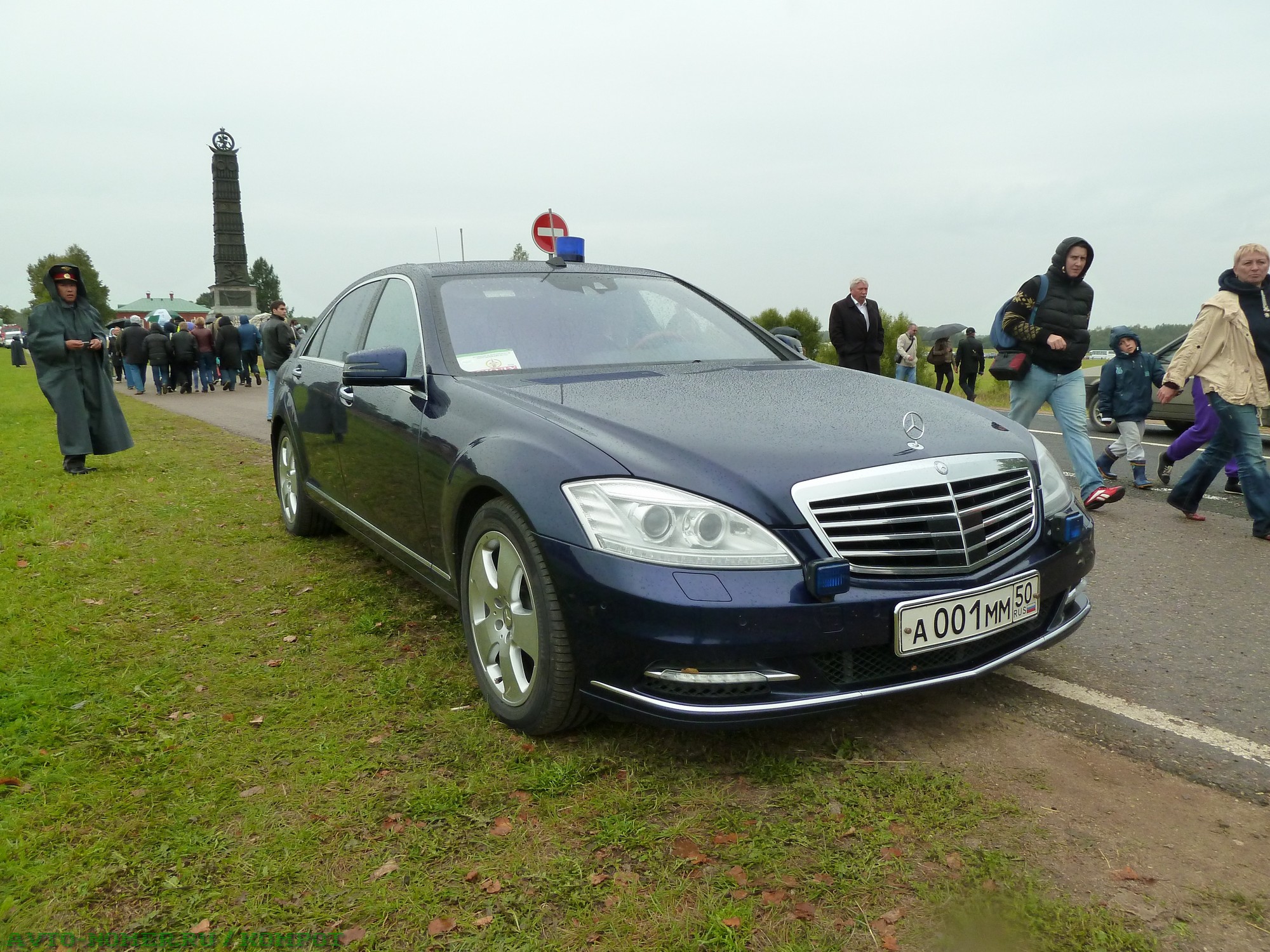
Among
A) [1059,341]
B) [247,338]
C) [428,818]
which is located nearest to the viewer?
[428,818]

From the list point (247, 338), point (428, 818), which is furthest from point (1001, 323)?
point (247, 338)

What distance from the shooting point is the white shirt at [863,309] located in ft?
37.2

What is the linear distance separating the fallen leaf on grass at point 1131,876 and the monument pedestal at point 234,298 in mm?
80590

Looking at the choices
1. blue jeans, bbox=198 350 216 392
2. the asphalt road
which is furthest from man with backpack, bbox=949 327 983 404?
blue jeans, bbox=198 350 216 392

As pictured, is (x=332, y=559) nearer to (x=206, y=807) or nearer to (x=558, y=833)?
(x=206, y=807)

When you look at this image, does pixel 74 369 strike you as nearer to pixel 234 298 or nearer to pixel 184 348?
pixel 184 348

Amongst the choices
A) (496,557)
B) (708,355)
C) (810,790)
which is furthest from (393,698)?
(708,355)

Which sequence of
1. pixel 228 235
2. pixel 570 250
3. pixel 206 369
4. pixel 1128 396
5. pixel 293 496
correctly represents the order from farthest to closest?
pixel 228 235
pixel 206 369
pixel 1128 396
pixel 293 496
pixel 570 250

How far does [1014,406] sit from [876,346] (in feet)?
15.2

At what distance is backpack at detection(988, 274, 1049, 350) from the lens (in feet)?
22.2

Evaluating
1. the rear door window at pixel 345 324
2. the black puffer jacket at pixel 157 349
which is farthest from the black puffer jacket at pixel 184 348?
the rear door window at pixel 345 324

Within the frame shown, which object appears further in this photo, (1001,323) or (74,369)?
(74,369)

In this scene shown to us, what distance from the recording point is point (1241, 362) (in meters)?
6.09

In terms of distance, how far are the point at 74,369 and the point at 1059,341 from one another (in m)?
8.41
